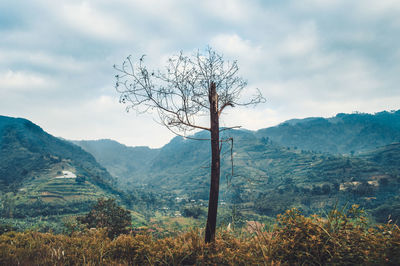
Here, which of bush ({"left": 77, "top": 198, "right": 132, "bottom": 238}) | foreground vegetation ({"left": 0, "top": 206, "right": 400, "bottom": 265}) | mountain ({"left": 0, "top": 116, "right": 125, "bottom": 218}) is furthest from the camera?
mountain ({"left": 0, "top": 116, "right": 125, "bottom": 218})

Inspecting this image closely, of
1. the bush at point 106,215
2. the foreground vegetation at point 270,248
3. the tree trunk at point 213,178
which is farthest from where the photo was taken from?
the bush at point 106,215

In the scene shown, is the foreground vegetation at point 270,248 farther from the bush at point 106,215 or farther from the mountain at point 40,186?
the mountain at point 40,186

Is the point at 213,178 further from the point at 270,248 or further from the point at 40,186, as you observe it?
the point at 40,186

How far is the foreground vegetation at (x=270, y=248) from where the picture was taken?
Answer: 321cm

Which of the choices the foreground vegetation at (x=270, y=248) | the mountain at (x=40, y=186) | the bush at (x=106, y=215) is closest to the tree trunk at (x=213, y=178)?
the foreground vegetation at (x=270, y=248)

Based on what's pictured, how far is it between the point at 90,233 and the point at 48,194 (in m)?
142

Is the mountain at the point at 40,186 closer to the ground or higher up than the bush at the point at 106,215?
closer to the ground

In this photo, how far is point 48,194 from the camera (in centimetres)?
11794

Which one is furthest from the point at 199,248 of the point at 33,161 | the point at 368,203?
the point at 33,161

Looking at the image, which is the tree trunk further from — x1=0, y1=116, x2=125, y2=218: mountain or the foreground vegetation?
x1=0, y1=116, x2=125, y2=218: mountain

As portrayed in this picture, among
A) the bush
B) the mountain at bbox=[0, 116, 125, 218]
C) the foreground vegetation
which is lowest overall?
the mountain at bbox=[0, 116, 125, 218]

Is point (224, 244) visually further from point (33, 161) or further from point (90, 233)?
point (33, 161)

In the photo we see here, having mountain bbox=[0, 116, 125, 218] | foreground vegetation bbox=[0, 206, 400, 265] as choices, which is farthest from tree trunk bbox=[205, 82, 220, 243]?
mountain bbox=[0, 116, 125, 218]

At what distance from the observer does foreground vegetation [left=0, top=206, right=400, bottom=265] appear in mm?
3209
